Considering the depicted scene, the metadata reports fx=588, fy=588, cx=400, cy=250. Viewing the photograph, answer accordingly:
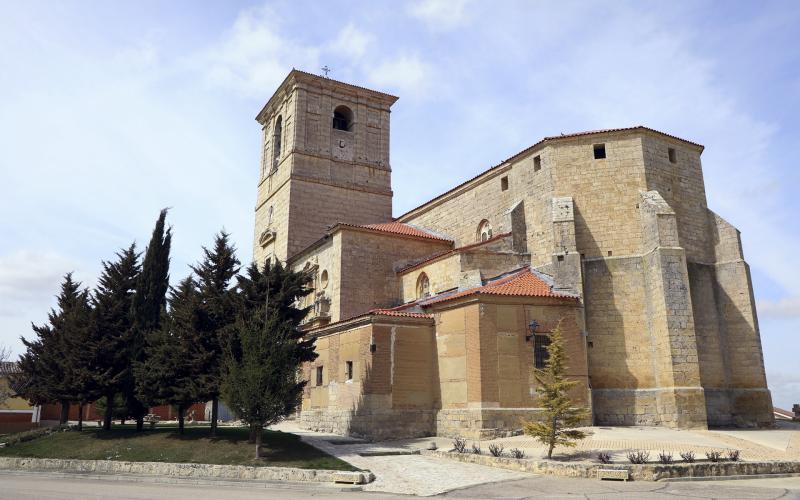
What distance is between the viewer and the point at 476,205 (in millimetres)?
27297

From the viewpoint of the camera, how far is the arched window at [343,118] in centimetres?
3653

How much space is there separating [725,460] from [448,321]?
30.6 feet

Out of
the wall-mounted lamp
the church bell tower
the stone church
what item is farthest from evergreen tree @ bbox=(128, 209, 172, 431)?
the wall-mounted lamp

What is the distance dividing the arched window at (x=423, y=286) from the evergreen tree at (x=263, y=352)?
26.9 ft

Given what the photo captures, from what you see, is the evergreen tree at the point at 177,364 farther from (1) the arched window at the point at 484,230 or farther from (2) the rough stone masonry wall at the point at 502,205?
(1) the arched window at the point at 484,230

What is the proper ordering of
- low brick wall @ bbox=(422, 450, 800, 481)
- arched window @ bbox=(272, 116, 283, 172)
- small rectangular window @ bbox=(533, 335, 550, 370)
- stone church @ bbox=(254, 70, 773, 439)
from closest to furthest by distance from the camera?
low brick wall @ bbox=(422, 450, 800, 481)
stone church @ bbox=(254, 70, 773, 439)
small rectangular window @ bbox=(533, 335, 550, 370)
arched window @ bbox=(272, 116, 283, 172)

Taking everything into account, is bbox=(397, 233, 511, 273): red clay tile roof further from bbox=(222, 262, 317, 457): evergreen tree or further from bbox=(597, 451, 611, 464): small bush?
bbox=(597, 451, 611, 464): small bush

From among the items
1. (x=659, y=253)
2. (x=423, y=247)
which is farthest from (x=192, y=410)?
(x=659, y=253)

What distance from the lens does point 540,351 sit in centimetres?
1938

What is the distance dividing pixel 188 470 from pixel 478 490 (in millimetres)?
7713

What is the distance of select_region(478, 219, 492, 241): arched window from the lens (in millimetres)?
26259

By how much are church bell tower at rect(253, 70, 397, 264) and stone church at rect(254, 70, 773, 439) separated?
7164mm

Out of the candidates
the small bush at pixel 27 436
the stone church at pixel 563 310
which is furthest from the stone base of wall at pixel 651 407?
the small bush at pixel 27 436

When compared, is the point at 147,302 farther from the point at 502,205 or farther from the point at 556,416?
the point at 556,416
